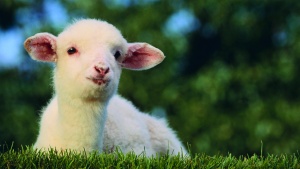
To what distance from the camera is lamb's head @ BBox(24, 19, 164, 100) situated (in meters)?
6.17

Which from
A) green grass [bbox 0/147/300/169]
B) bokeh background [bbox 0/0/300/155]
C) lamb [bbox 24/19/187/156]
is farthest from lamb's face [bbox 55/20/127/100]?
bokeh background [bbox 0/0/300/155]

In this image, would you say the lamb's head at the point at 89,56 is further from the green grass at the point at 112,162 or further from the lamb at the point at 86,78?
the green grass at the point at 112,162

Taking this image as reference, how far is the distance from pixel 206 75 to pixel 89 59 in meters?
12.5

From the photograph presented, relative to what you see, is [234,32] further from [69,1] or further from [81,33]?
[81,33]

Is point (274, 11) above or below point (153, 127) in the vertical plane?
above

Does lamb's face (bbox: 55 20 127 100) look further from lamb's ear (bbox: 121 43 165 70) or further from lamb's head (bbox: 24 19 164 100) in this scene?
lamb's ear (bbox: 121 43 165 70)

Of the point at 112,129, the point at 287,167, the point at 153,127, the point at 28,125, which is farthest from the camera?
the point at 28,125

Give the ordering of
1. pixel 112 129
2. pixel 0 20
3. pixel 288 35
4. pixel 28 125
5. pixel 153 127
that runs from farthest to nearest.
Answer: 1. pixel 0 20
2. pixel 288 35
3. pixel 28 125
4. pixel 153 127
5. pixel 112 129

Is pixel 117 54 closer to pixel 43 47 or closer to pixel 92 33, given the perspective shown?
pixel 92 33

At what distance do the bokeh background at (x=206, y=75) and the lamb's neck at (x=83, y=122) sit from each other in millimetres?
11201

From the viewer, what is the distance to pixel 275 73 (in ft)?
63.4

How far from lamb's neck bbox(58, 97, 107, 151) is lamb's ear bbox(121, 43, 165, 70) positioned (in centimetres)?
62

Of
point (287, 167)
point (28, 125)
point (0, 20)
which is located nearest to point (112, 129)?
point (287, 167)

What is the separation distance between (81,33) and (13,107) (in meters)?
12.8
